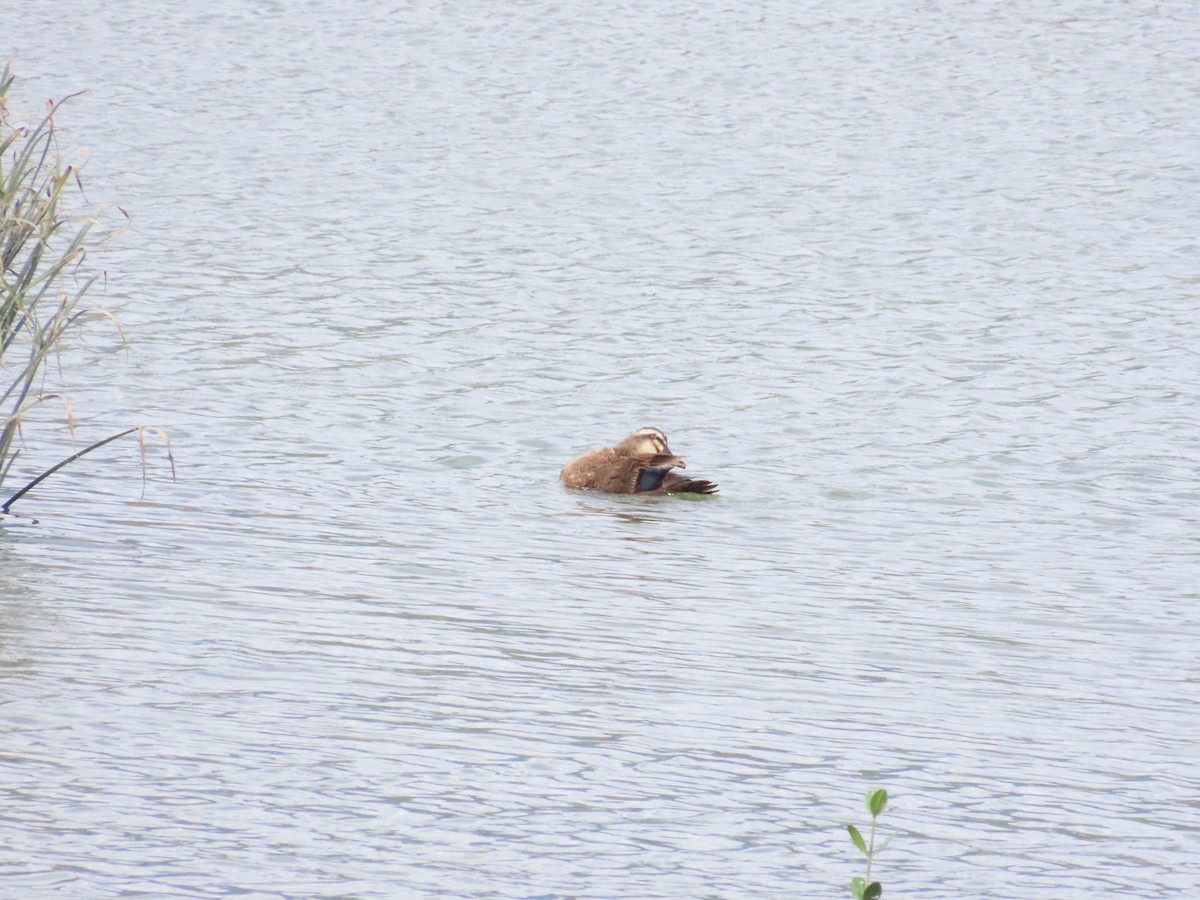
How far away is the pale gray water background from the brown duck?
163 mm

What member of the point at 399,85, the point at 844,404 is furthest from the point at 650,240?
the point at 399,85

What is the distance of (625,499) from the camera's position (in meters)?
11.1

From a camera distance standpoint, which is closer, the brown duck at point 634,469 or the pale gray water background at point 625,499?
the pale gray water background at point 625,499

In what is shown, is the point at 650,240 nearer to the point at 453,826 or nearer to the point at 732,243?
the point at 732,243

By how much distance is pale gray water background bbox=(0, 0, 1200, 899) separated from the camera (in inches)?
239

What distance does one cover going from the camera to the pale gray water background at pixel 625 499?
19.9ft

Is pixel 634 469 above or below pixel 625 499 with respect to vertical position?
above

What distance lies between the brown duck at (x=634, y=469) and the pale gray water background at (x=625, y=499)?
163 mm

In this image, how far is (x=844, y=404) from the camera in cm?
1347

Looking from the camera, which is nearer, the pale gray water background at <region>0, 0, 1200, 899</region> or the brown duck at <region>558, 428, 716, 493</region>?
the pale gray water background at <region>0, 0, 1200, 899</region>

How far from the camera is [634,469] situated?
11062 mm

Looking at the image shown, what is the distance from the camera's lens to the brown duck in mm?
11047

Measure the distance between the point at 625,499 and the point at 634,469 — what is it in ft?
0.58

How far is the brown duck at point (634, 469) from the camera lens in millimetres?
11047
